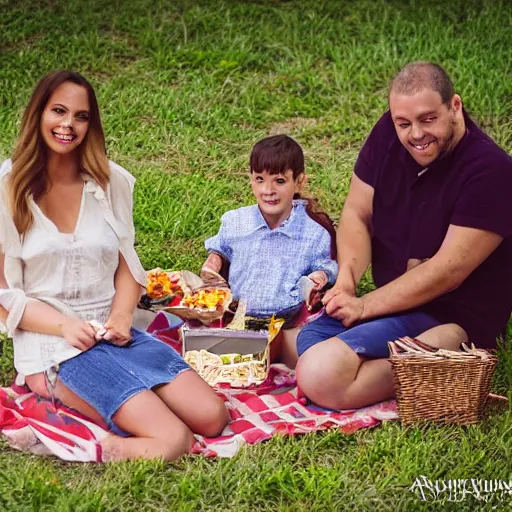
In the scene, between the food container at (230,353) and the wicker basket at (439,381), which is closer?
the wicker basket at (439,381)

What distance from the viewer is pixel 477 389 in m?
5.05

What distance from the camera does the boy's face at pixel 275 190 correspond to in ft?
20.0

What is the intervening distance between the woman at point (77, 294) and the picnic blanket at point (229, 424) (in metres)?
0.07

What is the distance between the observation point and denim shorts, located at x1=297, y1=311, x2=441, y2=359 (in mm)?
5266

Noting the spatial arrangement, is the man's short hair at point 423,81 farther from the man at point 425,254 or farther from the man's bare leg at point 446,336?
the man's bare leg at point 446,336

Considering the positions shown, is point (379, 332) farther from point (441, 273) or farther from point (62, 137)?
point (62, 137)

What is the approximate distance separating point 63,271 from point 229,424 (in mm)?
1021

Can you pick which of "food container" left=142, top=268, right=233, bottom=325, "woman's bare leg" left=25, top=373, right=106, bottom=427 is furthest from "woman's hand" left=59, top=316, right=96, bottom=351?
"food container" left=142, top=268, right=233, bottom=325

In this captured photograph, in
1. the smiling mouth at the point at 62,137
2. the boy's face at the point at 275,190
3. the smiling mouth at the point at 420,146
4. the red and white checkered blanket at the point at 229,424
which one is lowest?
the red and white checkered blanket at the point at 229,424

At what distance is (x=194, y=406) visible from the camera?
5.07 meters

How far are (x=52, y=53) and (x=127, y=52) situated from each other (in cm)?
61

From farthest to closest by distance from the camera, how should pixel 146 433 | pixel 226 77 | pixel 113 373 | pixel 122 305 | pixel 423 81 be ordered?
pixel 226 77
pixel 122 305
pixel 423 81
pixel 113 373
pixel 146 433

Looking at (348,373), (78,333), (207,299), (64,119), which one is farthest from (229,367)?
(64,119)

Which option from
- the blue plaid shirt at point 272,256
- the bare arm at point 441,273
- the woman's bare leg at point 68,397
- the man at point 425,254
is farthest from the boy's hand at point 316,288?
the woman's bare leg at point 68,397
